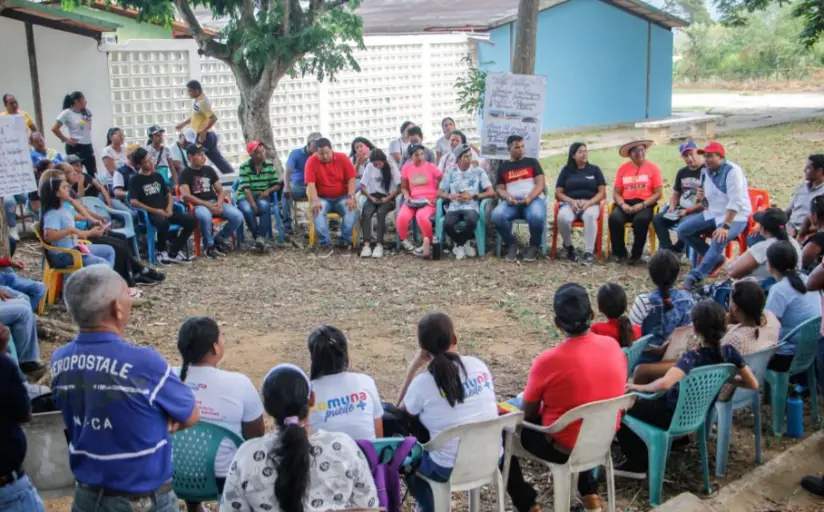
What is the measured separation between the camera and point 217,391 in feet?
11.4

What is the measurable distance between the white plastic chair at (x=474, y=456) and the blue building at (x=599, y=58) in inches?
675

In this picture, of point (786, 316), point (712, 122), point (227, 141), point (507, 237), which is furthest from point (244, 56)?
point (712, 122)

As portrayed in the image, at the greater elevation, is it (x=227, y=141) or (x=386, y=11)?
(x=386, y=11)

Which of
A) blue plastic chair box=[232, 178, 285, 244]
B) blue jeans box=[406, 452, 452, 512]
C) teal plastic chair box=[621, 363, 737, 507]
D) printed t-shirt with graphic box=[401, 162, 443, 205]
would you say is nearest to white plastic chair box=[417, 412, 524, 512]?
blue jeans box=[406, 452, 452, 512]

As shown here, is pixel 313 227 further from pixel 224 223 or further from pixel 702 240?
pixel 702 240

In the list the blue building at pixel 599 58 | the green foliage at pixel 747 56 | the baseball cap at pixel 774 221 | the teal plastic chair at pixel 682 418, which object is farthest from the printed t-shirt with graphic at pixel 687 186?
the green foliage at pixel 747 56

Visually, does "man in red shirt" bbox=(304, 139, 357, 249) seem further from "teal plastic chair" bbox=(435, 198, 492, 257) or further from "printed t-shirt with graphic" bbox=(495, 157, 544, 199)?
"printed t-shirt with graphic" bbox=(495, 157, 544, 199)

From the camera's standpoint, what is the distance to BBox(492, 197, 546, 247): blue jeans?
932 cm

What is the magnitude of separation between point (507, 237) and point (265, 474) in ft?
22.5

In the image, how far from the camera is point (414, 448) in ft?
11.7

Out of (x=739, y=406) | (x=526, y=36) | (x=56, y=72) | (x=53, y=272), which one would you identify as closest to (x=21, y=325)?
(x=53, y=272)

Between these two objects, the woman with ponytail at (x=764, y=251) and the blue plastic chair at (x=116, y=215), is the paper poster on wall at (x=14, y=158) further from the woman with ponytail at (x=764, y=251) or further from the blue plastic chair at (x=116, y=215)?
the woman with ponytail at (x=764, y=251)

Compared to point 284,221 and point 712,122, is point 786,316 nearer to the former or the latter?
point 284,221

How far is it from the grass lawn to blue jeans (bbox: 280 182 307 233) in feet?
15.7
